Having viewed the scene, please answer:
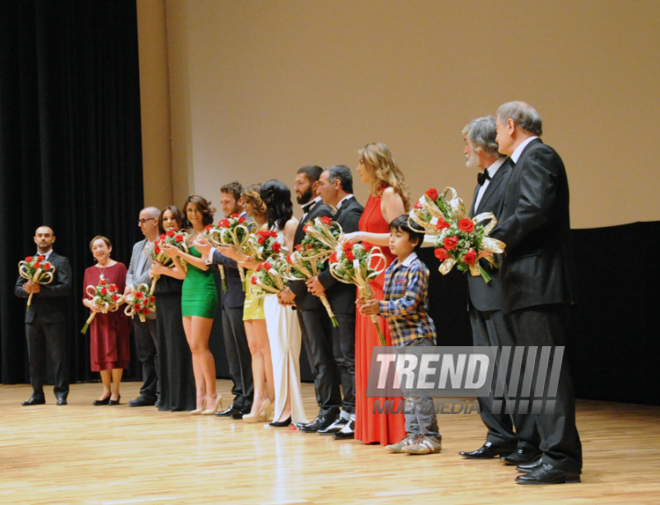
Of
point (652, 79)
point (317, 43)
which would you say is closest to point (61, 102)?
point (317, 43)

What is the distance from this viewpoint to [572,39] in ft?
24.1

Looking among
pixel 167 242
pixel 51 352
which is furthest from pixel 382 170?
pixel 51 352

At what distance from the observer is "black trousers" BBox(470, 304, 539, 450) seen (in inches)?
159

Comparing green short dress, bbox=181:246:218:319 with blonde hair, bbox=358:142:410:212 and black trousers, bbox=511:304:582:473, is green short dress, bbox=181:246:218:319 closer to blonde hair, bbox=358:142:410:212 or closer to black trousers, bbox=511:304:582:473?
blonde hair, bbox=358:142:410:212

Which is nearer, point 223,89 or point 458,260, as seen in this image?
point 458,260

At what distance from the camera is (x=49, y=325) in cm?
832

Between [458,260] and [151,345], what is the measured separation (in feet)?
17.4

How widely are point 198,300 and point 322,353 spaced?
1.60 meters

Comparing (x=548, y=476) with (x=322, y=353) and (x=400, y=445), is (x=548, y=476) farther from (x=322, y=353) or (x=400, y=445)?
(x=322, y=353)

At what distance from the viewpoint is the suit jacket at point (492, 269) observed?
13.5ft

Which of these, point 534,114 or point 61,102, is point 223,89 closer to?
point 61,102

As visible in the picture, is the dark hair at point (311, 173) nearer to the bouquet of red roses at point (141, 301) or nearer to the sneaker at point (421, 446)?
the sneaker at point (421, 446)

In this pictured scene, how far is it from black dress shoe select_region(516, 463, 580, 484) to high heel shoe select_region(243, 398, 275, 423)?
9.56 feet

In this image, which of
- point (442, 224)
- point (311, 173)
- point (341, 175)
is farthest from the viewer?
point (311, 173)
